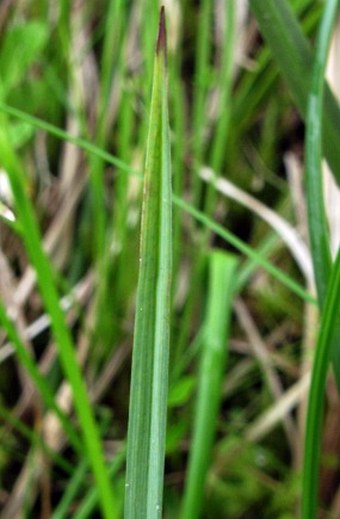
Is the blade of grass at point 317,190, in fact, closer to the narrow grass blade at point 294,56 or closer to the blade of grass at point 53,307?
the narrow grass blade at point 294,56

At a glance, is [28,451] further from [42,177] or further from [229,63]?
[229,63]

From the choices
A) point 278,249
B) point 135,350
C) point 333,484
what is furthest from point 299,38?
point 333,484

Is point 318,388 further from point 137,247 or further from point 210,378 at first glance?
point 137,247

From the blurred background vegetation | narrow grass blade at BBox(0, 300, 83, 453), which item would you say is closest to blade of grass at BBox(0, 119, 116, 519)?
narrow grass blade at BBox(0, 300, 83, 453)

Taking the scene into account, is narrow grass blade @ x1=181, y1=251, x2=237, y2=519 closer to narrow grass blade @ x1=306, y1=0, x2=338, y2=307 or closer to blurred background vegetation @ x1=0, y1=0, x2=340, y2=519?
blurred background vegetation @ x1=0, y1=0, x2=340, y2=519

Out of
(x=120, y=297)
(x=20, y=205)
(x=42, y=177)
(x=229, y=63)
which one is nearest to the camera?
(x=20, y=205)
